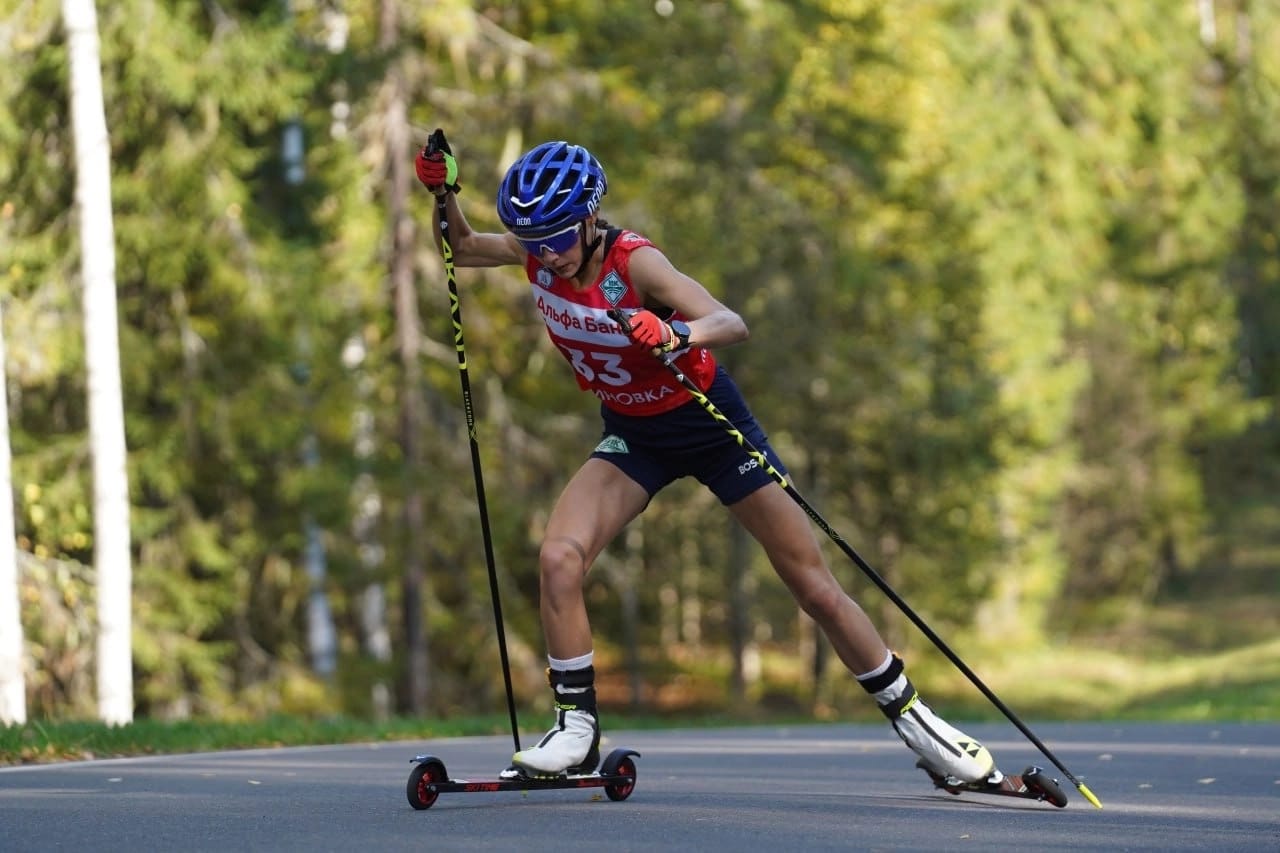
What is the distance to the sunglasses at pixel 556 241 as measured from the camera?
727 centimetres

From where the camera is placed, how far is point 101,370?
714 inches

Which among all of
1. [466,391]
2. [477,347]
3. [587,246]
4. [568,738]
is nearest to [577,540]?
[568,738]

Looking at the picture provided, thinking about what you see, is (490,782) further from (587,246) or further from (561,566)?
(587,246)

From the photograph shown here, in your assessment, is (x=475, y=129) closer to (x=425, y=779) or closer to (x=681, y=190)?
(x=681, y=190)

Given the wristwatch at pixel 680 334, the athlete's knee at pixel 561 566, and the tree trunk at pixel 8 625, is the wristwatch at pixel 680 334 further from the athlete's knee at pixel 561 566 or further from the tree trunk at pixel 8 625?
the tree trunk at pixel 8 625

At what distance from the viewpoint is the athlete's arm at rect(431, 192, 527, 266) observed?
8.12 meters

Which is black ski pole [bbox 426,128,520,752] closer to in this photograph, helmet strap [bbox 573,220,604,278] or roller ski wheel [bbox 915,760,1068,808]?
helmet strap [bbox 573,220,604,278]

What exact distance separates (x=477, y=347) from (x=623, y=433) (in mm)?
19002

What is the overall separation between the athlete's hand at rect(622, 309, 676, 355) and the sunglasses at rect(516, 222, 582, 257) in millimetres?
367

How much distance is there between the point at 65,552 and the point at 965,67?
2916 centimetres

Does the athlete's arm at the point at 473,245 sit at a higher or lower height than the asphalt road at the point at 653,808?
higher

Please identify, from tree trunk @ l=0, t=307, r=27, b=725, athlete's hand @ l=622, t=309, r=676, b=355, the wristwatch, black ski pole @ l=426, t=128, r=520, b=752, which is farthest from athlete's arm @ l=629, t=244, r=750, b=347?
tree trunk @ l=0, t=307, r=27, b=725

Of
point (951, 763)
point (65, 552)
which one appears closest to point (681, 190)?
point (65, 552)

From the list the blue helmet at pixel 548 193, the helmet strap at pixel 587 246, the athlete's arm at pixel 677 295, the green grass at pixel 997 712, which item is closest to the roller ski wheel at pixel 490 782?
the athlete's arm at pixel 677 295
